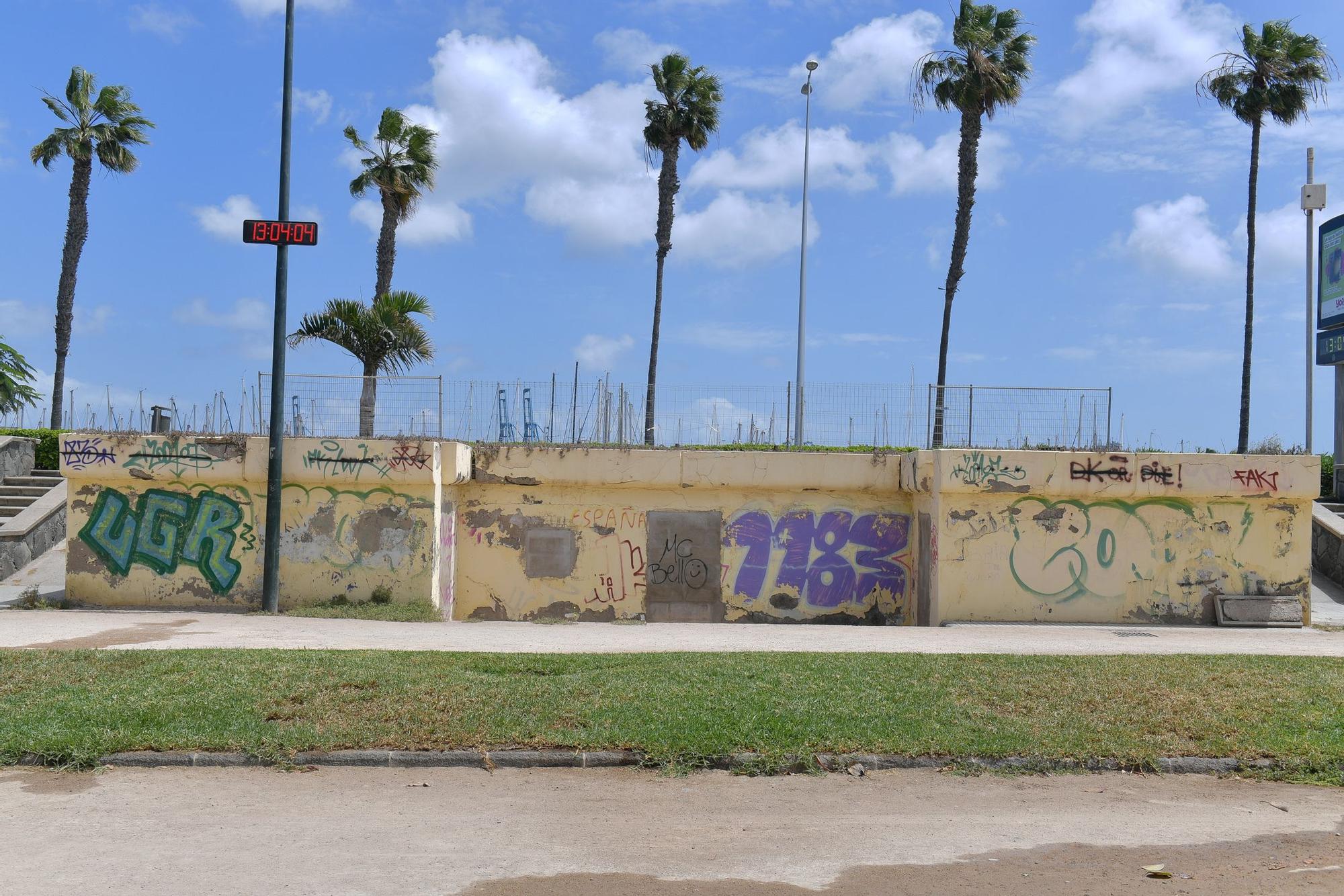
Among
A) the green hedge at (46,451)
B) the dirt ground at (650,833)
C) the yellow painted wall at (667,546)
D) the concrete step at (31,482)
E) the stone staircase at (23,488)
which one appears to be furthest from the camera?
the green hedge at (46,451)

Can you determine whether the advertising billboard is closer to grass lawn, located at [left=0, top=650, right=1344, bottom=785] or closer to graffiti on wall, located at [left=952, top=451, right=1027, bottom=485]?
graffiti on wall, located at [left=952, top=451, right=1027, bottom=485]

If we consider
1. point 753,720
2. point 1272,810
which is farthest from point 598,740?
point 1272,810

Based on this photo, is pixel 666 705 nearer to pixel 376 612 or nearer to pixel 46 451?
pixel 376 612

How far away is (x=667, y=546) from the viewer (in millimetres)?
16641

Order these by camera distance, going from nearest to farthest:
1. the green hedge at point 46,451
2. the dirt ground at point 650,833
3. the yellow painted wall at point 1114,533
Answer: the dirt ground at point 650,833
the yellow painted wall at point 1114,533
the green hedge at point 46,451

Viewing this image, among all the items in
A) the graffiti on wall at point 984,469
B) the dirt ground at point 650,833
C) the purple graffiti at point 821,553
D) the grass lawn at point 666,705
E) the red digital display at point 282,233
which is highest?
the red digital display at point 282,233

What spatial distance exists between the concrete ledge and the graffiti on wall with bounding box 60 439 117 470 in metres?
16.0

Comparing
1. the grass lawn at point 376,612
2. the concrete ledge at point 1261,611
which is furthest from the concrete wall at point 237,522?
the concrete ledge at point 1261,611

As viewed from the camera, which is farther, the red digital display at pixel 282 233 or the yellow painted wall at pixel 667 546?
the yellow painted wall at pixel 667 546

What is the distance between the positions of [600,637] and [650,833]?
6.68m

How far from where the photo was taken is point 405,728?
770cm

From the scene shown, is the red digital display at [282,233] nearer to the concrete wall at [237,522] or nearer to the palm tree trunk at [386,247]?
the concrete wall at [237,522]

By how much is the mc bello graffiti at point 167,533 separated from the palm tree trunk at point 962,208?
58.2 feet

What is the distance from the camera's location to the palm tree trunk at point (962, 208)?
26.7 metres
